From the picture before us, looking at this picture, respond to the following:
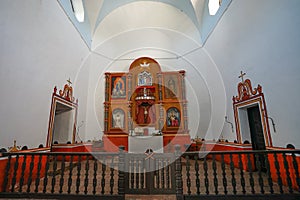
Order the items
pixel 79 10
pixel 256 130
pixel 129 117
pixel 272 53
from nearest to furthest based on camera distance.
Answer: pixel 272 53 < pixel 256 130 < pixel 79 10 < pixel 129 117

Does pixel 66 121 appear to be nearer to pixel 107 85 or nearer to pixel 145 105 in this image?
pixel 107 85

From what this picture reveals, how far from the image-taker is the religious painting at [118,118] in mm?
8508

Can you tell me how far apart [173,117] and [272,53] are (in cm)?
543

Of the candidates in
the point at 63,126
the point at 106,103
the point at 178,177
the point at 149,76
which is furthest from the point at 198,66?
the point at 63,126

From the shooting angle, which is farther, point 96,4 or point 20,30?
point 96,4

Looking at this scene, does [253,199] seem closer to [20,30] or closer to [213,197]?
[213,197]

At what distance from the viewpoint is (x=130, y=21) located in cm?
930

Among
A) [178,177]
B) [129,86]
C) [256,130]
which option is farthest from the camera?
[129,86]

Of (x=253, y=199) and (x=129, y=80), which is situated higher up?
(x=129, y=80)

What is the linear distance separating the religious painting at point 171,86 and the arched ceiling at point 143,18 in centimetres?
229

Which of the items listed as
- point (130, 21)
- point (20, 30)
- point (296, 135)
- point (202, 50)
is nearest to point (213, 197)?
point (296, 135)

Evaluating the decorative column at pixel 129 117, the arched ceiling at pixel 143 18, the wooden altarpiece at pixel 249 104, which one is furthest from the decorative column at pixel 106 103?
the wooden altarpiece at pixel 249 104

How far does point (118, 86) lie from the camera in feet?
29.8

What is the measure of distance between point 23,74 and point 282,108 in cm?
602
